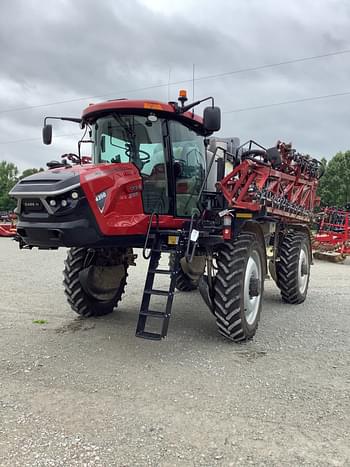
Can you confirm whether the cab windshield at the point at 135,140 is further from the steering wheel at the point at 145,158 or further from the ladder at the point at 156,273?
the ladder at the point at 156,273

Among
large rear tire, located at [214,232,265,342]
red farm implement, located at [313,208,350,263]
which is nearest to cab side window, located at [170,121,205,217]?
large rear tire, located at [214,232,265,342]

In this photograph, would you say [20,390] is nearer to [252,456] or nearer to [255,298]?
[252,456]

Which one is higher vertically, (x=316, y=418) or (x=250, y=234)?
(x=250, y=234)

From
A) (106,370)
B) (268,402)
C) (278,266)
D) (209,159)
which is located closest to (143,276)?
(278,266)

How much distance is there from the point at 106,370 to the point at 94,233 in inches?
54.5

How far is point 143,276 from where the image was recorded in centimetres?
1113

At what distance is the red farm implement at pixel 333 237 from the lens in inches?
596

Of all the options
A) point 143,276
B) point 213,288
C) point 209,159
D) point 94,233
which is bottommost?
point 143,276

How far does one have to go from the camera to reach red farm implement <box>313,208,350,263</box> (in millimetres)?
15141

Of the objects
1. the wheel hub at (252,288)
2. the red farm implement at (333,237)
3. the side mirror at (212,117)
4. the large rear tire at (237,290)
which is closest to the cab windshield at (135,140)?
the side mirror at (212,117)

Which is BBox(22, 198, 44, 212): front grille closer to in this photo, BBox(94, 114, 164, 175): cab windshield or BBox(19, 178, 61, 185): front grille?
BBox(19, 178, 61, 185): front grille

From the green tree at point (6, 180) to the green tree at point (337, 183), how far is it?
50202 mm

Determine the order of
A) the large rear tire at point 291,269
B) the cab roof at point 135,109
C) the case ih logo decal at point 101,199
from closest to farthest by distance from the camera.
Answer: the case ih logo decal at point 101,199 → the cab roof at point 135,109 → the large rear tire at point 291,269

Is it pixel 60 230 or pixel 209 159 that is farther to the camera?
pixel 209 159
